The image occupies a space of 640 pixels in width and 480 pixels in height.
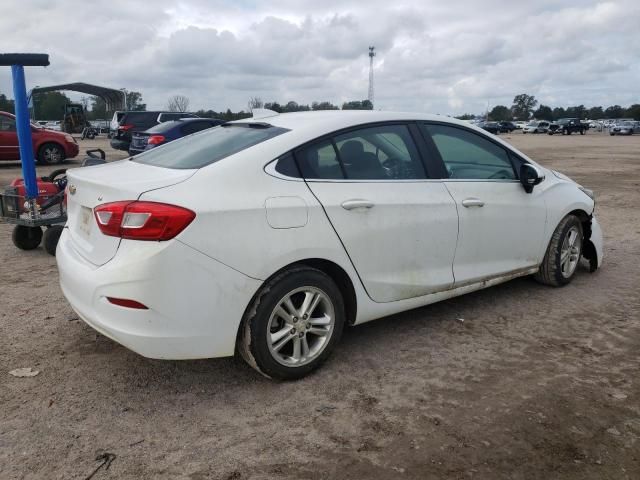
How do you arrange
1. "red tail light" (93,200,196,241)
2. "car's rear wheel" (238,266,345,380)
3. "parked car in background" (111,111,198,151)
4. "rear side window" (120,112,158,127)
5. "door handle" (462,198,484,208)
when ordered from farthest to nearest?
"rear side window" (120,112,158,127), "parked car in background" (111,111,198,151), "door handle" (462,198,484,208), "car's rear wheel" (238,266,345,380), "red tail light" (93,200,196,241)

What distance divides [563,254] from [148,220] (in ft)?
12.7

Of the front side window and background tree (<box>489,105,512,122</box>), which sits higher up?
background tree (<box>489,105,512,122</box>)

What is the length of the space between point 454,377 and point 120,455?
1.93m

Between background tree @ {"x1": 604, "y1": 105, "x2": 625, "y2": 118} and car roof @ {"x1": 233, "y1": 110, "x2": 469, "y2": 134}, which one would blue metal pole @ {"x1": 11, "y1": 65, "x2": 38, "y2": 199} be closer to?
car roof @ {"x1": 233, "y1": 110, "x2": 469, "y2": 134}

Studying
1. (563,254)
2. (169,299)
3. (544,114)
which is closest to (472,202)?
(563,254)

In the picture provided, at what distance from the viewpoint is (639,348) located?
387cm

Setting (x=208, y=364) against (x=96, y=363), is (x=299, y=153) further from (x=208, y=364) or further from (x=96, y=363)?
(x=96, y=363)

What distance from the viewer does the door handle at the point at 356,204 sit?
3.41m

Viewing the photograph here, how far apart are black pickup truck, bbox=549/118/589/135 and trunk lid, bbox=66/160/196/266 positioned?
6050 centimetres

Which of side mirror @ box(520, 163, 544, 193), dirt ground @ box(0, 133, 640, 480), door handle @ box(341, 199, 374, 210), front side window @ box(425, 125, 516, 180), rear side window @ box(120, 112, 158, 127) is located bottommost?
dirt ground @ box(0, 133, 640, 480)

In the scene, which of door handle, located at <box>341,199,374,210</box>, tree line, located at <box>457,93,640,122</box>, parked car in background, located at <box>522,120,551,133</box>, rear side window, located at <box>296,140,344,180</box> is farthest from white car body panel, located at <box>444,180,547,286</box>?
tree line, located at <box>457,93,640,122</box>

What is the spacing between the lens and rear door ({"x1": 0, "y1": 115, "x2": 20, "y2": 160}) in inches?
648

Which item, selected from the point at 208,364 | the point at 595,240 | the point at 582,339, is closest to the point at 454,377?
the point at 582,339

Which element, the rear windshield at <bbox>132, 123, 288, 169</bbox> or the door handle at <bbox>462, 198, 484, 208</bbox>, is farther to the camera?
the door handle at <bbox>462, 198, 484, 208</bbox>
